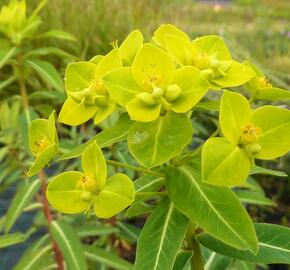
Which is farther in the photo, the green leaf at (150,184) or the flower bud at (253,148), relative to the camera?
the green leaf at (150,184)

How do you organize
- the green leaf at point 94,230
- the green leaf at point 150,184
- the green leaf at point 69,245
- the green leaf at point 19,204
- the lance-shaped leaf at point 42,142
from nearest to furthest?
the lance-shaped leaf at point 42,142
the green leaf at point 150,184
the green leaf at point 69,245
the green leaf at point 19,204
the green leaf at point 94,230

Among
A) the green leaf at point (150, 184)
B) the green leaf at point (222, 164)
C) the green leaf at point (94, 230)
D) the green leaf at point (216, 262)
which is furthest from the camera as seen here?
the green leaf at point (94, 230)

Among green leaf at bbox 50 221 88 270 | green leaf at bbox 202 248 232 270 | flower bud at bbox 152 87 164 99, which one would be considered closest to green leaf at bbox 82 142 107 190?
flower bud at bbox 152 87 164 99

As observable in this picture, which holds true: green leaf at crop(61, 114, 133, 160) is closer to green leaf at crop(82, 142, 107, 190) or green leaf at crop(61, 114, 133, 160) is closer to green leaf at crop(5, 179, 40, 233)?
green leaf at crop(82, 142, 107, 190)

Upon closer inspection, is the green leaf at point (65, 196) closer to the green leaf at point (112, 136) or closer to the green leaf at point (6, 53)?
the green leaf at point (112, 136)

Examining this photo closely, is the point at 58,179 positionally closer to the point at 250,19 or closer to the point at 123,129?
the point at 123,129

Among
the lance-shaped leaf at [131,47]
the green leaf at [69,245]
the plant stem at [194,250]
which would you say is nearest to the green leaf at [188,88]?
the lance-shaped leaf at [131,47]
